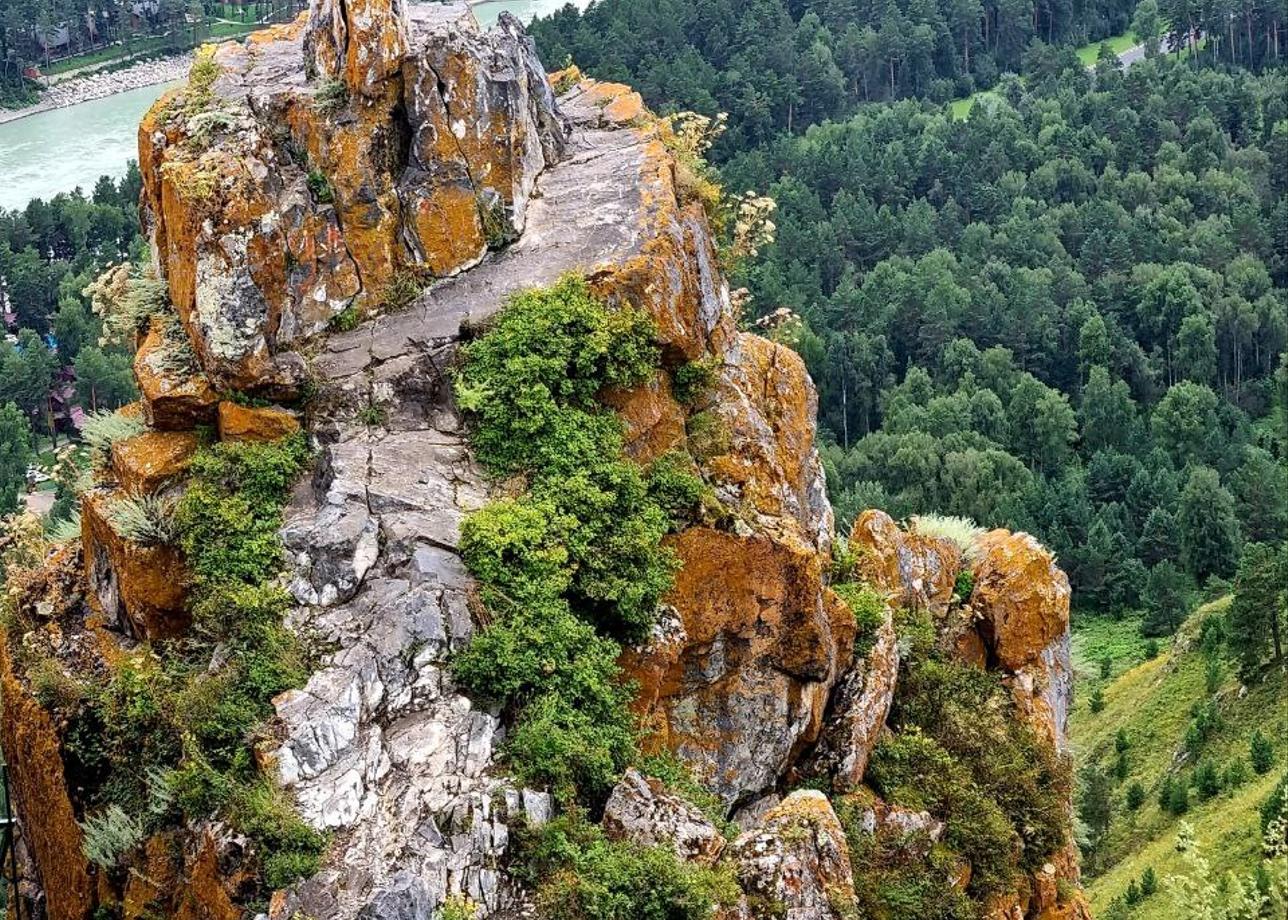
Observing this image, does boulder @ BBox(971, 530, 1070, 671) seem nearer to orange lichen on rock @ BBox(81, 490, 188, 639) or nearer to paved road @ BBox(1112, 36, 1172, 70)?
orange lichen on rock @ BBox(81, 490, 188, 639)

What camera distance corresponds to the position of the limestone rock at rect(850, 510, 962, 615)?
68.8 feet

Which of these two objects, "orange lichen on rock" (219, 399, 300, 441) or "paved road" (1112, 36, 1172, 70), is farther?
"paved road" (1112, 36, 1172, 70)

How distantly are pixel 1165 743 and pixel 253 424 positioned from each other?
41.6 meters

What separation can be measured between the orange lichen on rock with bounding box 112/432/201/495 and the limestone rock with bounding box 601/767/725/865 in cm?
593

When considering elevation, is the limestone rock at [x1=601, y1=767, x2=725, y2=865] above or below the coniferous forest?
above

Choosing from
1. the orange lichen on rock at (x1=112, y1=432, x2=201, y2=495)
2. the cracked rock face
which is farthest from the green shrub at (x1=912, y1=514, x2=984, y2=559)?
the orange lichen on rock at (x1=112, y1=432, x2=201, y2=495)

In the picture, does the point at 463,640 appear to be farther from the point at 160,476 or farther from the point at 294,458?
the point at 160,476

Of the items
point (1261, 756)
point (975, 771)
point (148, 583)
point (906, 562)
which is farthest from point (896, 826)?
point (1261, 756)

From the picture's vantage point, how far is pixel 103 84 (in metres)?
142

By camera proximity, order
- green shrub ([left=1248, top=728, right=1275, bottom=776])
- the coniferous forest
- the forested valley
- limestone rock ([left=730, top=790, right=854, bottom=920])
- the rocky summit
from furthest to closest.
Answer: the coniferous forest < the forested valley < green shrub ([left=1248, top=728, right=1275, bottom=776]) < limestone rock ([left=730, top=790, right=854, bottom=920]) < the rocky summit

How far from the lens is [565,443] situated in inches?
677

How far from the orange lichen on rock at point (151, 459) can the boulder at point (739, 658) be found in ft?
17.5

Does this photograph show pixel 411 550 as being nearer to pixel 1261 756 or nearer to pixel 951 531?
pixel 951 531

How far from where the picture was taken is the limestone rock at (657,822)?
47.5ft
